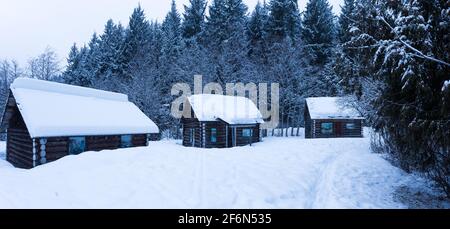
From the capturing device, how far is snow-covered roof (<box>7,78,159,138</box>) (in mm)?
14789

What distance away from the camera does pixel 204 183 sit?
9266 mm

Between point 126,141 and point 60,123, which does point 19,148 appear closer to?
point 60,123

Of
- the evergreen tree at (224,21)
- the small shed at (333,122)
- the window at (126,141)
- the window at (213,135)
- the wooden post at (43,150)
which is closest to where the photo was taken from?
the wooden post at (43,150)

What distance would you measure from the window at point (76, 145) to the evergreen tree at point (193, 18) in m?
32.7

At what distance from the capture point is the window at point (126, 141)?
18625 millimetres

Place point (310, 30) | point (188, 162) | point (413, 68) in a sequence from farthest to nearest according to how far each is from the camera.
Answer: point (310, 30), point (188, 162), point (413, 68)

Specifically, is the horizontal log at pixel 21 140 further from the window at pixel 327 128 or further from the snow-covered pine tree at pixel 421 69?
the window at pixel 327 128

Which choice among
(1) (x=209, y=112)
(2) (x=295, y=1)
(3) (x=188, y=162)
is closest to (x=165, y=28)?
(2) (x=295, y=1)

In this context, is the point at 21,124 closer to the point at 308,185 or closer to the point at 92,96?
the point at 92,96

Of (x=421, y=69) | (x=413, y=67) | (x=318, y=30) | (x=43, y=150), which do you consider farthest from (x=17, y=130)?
(x=318, y=30)

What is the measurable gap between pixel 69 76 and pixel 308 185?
49.5 metres

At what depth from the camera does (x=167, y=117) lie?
37.6m

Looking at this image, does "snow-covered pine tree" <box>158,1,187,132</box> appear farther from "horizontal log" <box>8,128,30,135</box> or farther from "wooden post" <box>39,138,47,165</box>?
"wooden post" <box>39,138,47,165</box>

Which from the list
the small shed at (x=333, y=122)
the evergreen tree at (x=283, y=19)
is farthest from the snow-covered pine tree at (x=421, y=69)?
the evergreen tree at (x=283, y=19)
